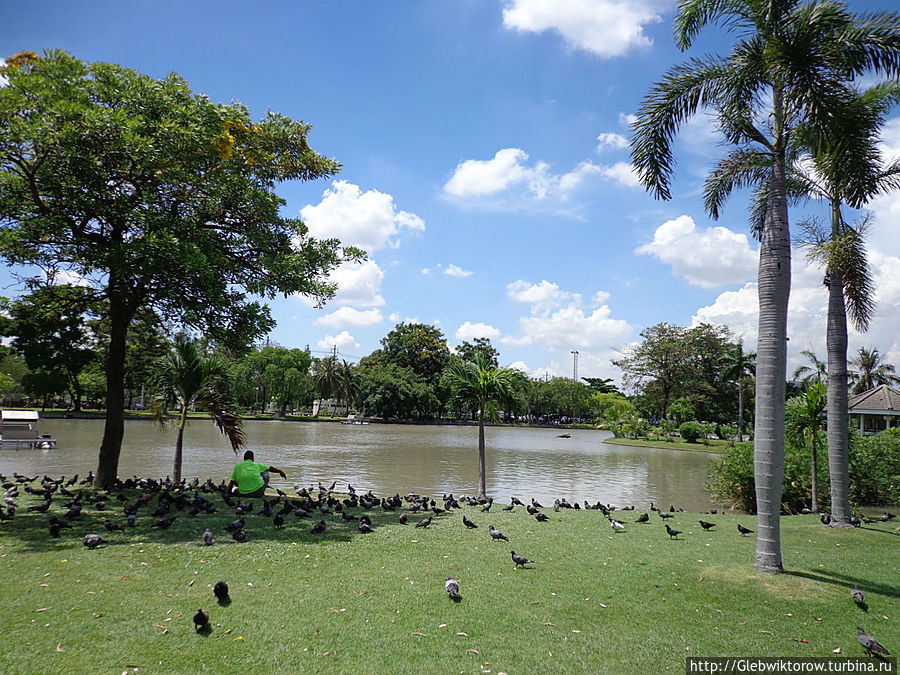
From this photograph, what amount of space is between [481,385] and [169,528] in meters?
8.63

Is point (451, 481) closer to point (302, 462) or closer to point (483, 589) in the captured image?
point (302, 462)

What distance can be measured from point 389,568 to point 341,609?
65.6 inches

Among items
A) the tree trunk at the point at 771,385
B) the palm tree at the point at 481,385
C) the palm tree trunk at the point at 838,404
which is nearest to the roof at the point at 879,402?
the palm tree trunk at the point at 838,404

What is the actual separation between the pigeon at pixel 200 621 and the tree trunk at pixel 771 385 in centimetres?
718

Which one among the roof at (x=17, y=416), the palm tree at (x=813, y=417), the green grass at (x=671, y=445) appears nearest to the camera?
the palm tree at (x=813, y=417)

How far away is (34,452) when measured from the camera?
25.9 meters

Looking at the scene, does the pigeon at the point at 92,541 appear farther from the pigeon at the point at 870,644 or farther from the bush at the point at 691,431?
the bush at the point at 691,431

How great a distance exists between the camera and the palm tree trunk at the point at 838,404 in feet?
37.0

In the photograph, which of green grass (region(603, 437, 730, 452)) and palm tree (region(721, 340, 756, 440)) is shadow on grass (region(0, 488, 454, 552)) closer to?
green grass (region(603, 437, 730, 452))

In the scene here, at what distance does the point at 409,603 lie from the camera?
5906 mm

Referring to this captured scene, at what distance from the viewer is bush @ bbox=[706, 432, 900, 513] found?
1688 cm

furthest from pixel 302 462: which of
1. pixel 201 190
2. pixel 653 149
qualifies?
pixel 653 149

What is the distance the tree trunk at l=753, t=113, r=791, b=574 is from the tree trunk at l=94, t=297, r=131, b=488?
13625 mm

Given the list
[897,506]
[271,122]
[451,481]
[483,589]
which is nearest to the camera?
[483,589]
